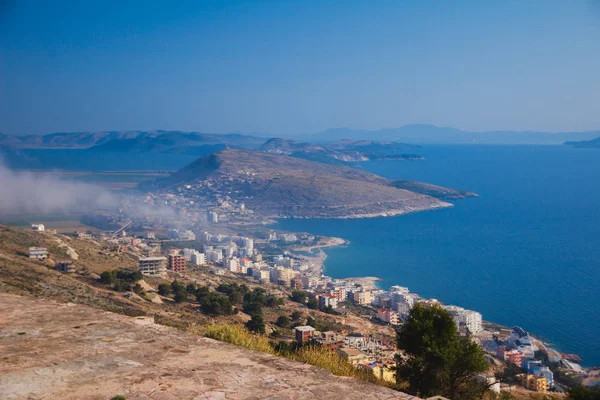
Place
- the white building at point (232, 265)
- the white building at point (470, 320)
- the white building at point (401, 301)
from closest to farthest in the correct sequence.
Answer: the white building at point (470, 320)
the white building at point (401, 301)
the white building at point (232, 265)

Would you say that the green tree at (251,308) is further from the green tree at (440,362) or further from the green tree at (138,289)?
the green tree at (440,362)

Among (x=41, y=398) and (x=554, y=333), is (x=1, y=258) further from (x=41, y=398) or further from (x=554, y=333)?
(x=554, y=333)

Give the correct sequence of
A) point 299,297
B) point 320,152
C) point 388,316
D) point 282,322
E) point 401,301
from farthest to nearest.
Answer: point 320,152
point 401,301
point 299,297
point 388,316
point 282,322

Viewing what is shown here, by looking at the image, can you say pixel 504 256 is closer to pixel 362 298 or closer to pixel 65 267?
pixel 362 298

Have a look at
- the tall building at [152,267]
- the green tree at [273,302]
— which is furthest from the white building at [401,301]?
the tall building at [152,267]

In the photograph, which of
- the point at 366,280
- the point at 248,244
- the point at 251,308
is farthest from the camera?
the point at 248,244

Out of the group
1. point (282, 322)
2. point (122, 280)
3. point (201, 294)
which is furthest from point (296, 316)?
point (122, 280)

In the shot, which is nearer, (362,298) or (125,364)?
(125,364)
